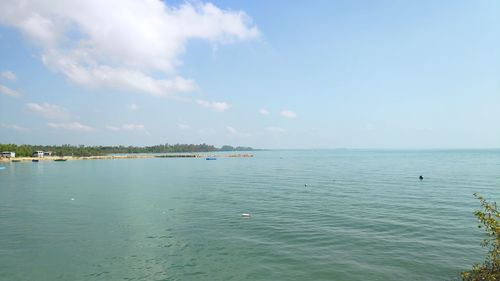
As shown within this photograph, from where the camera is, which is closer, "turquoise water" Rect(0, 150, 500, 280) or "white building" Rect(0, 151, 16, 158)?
"turquoise water" Rect(0, 150, 500, 280)

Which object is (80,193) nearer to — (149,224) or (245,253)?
(149,224)

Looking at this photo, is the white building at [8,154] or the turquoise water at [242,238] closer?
the turquoise water at [242,238]

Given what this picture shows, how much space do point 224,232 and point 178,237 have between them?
3.24 m

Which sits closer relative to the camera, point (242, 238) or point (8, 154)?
point (242, 238)

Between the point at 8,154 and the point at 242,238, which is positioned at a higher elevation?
the point at 8,154

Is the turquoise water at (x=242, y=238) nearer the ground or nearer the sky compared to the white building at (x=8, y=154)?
nearer the ground

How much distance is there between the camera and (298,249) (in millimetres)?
20625

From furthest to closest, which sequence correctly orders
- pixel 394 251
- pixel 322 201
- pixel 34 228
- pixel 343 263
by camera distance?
pixel 322 201
pixel 34 228
pixel 394 251
pixel 343 263

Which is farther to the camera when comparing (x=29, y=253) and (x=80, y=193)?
(x=80, y=193)

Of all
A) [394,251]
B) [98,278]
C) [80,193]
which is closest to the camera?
[98,278]

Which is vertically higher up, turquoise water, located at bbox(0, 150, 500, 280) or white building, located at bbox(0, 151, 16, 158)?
white building, located at bbox(0, 151, 16, 158)

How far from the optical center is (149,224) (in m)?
27.6

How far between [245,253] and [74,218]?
18.2 meters

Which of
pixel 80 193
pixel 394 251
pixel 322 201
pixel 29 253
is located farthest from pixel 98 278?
pixel 80 193
